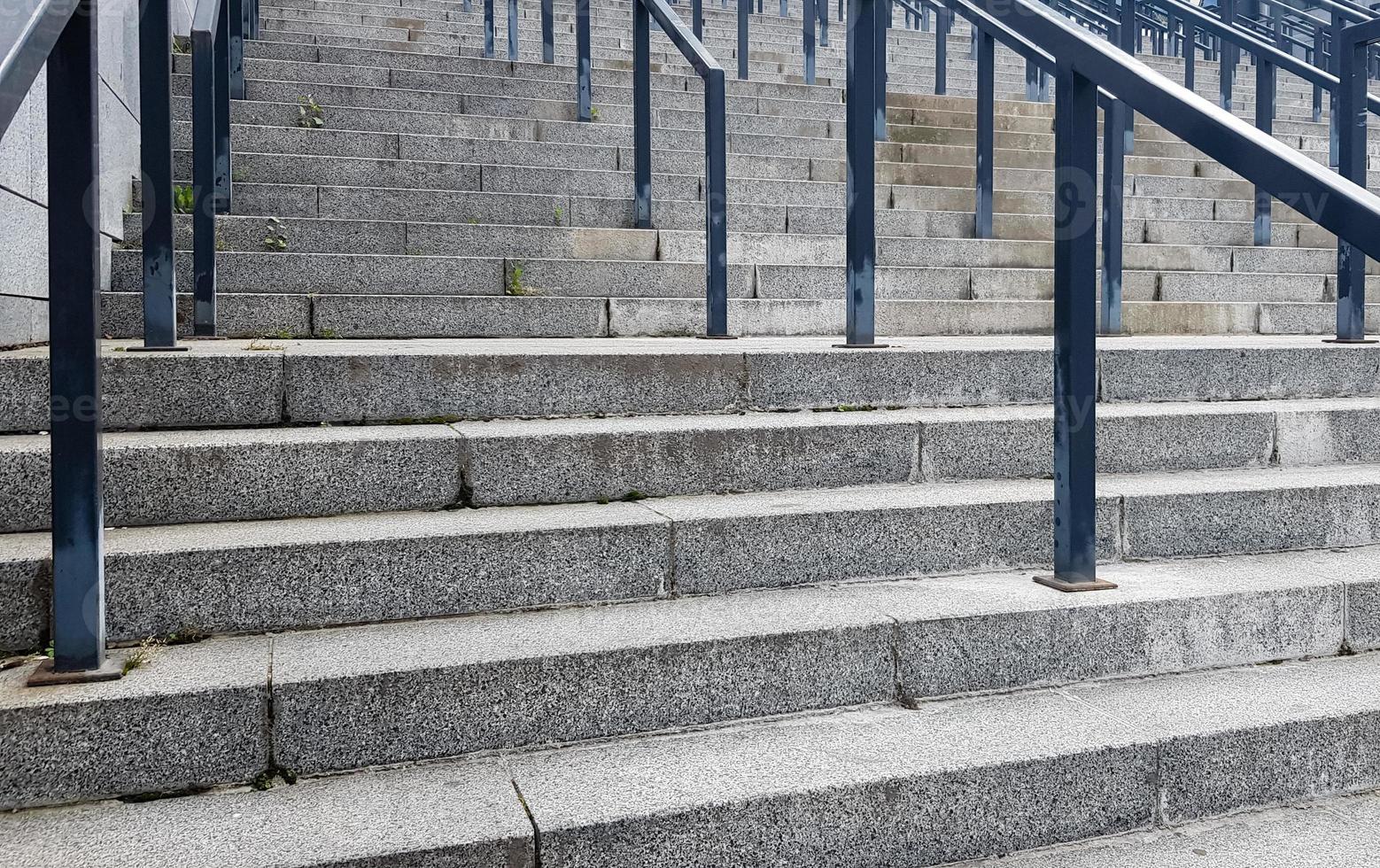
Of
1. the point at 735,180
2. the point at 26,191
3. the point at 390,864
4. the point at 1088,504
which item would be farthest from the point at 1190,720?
the point at 735,180

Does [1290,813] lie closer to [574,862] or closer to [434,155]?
[574,862]

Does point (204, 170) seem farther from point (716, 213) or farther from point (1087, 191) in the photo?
point (1087, 191)

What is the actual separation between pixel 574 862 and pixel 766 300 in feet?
8.80

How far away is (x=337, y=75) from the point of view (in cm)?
531

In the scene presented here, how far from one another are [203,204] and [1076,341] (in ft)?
7.98

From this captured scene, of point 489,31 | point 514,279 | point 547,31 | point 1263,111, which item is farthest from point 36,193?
point 1263,111

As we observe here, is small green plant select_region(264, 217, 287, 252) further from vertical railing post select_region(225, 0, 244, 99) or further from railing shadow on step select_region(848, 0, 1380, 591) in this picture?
railing shadow on step select_region(848, 0, 1380, 591)

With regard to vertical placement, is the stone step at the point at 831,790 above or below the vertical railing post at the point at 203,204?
below

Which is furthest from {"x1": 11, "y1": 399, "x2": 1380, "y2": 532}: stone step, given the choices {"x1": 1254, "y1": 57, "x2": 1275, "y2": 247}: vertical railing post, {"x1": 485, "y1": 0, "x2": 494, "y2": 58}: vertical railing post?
{"x1": 485, "y1": 0, "x2": 494, "y2": 58}: vertical railing post

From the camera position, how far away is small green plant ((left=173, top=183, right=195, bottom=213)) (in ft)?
13.1

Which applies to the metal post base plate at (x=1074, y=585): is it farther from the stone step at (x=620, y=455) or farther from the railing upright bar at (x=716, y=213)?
the railing upright bar at (x=716, y=213)

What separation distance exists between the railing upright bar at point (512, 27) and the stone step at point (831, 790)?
19.0 feet

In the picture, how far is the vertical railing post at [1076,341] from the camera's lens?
7.32 feet

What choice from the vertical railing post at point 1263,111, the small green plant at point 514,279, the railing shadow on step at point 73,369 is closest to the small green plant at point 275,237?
the small green plant at point 514,279
